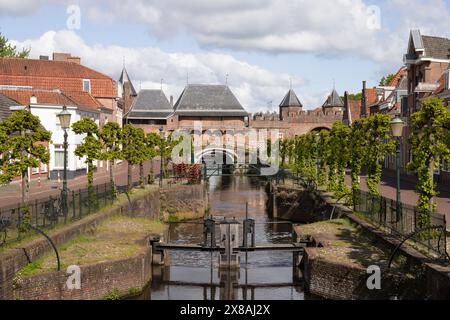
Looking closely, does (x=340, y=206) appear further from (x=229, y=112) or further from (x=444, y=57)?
(x=229, y=112)

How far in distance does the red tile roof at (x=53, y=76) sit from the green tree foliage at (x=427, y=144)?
142ft

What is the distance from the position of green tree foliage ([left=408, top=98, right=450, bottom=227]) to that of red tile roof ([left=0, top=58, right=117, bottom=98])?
43.3 metres

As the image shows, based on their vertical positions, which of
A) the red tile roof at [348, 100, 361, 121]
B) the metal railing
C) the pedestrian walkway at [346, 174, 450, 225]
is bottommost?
the pedestrian walkway at [346, 174, 450, 225]

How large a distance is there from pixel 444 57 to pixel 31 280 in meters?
36.9

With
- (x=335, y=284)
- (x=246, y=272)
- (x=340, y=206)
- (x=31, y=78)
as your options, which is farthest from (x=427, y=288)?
(x=31, y=78)

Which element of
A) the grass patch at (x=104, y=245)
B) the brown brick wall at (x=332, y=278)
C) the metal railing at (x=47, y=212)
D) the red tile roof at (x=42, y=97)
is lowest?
the brown brick wall at (x=332, y=278)

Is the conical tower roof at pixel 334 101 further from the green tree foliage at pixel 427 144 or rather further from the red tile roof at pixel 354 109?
the green tree foliage at pixel 427 144

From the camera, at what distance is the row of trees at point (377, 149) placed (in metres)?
16.4

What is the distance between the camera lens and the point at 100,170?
175 feet

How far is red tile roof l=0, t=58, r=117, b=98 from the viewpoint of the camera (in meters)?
53.4

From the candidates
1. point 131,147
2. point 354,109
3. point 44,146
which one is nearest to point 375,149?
point 44,146

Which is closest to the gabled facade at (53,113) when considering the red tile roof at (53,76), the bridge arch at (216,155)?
the red tile roof at (53,76)

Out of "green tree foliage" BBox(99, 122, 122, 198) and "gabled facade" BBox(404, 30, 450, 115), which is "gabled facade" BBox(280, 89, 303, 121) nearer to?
"gabled facade" BBox(404, 30, 450, 115)

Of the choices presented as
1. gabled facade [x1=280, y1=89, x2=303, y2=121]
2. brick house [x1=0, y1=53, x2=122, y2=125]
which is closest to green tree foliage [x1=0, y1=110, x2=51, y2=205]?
brick house [x1=0, y1=53, x2=122, y2=125]
